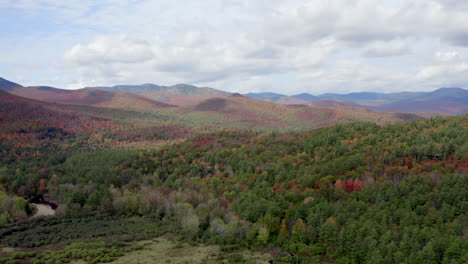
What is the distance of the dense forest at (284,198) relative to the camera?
2680 inches

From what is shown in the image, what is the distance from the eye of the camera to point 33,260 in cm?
7094

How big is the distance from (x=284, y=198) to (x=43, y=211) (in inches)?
3134

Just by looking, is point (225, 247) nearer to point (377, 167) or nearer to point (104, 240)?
point (104, 240)

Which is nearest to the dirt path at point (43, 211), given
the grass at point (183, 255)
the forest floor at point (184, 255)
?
the grass at point (183, 255)

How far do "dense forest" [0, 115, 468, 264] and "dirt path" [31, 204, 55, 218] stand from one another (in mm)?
4007

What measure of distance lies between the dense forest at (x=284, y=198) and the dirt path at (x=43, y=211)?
4.01 m

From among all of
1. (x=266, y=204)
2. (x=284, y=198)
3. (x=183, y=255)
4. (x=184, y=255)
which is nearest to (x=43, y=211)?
(x=183, y=255)

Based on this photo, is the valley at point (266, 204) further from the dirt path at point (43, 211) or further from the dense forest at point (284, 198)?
the dirt path at point (43, 211)

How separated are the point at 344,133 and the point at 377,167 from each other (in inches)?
1571

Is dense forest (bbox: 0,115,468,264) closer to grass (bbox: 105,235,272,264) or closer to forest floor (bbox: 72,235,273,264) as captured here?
forest floor (bbox: 72,235,273,264)

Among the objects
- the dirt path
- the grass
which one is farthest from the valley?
the dirt path

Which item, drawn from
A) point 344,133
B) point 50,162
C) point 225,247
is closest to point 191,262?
point 225,247

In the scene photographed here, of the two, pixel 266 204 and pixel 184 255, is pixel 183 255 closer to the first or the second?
pixel 184 255

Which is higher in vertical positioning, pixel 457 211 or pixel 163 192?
pixel 457 211
